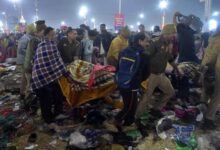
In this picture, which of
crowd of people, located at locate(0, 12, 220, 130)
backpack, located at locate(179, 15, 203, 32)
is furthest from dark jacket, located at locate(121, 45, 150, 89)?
backpack, located at locate(179, 15, 203, 32)

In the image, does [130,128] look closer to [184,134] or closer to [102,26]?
[184,134]

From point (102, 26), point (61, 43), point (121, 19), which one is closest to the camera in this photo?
point (61, 43)

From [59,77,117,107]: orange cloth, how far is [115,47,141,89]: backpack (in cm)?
116

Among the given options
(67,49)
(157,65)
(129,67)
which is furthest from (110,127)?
(67,49)

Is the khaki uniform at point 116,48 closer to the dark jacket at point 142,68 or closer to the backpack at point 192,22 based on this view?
the backpack at point 192,22

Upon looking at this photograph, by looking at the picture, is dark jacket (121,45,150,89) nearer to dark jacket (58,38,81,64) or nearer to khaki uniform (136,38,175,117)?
khaki uniform (136,38,175,117)

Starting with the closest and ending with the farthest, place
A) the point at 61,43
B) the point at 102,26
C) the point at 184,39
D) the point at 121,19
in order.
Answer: the point at 61,43, the point at 184,39, the point at 102,26, the point at 121,19

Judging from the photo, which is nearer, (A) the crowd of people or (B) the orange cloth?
(A) the crowd of people

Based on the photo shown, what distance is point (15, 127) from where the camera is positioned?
22.5 feet

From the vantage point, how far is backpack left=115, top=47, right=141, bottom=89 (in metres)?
6.07

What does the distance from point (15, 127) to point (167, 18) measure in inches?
2615

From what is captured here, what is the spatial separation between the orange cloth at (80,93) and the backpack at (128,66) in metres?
1.16

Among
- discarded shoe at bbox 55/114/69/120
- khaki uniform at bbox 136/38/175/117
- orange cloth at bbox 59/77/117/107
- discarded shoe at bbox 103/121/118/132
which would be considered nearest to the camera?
discarded shoe at bbox 103/121/118/132

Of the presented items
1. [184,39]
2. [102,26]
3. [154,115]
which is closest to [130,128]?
[154,115]
